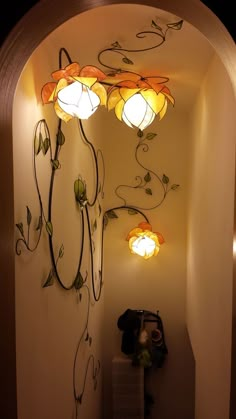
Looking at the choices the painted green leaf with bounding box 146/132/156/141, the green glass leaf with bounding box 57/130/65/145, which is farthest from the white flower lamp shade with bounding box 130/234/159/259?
the green glass leaf with bounding box 57/130/65/145

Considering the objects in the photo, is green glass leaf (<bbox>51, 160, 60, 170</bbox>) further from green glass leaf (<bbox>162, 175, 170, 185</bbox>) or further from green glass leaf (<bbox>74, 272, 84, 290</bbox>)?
green glass leaf (<bbox>162, 175, 170, 185</bbox>)

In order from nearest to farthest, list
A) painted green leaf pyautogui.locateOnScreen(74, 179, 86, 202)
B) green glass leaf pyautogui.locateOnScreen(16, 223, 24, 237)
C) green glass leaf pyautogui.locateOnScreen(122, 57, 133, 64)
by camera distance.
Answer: green glass leaf pyautogui.locateOnScreen(16, 223, 24, 237) → green glass leaf pyautogui.locateOnScreen(122, 57, 133, 64) → painted green leaf pyautogui.locateOnScreen(74, 179, 86, 202)

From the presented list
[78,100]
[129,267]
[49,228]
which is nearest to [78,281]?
[49,228]

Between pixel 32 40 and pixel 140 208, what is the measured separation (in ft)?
7.57

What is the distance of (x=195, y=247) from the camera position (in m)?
2.47

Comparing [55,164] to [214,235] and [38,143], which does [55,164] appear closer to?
[38,143]

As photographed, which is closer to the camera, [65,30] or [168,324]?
[65,30]

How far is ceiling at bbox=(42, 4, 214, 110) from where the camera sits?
133cm

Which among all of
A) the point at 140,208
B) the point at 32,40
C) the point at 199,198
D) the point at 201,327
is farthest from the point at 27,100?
the point at 140,208

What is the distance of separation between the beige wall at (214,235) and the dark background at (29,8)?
521 mm

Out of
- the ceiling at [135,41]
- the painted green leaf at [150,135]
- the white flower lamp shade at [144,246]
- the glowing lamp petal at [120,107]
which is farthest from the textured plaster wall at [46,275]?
the painted green leaf at [150,135]

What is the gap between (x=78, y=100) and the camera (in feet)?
4.64

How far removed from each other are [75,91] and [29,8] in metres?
0.65

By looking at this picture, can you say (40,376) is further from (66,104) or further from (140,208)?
(140,208)
